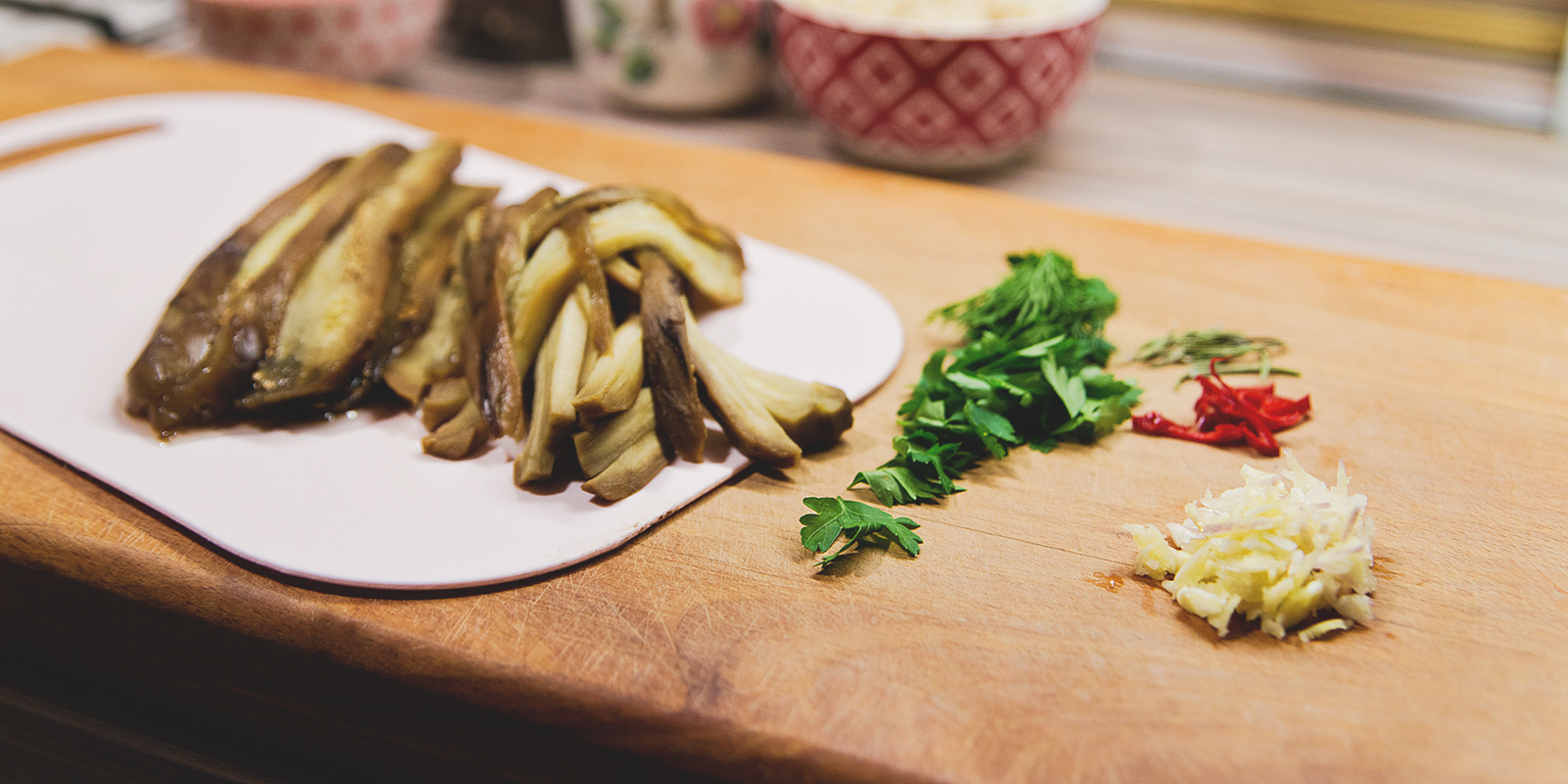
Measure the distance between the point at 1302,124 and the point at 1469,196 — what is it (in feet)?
1.37


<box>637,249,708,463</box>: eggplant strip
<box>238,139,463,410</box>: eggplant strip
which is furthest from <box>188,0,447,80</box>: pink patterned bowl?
<box>637,249,708,463</box>: eggplant strip

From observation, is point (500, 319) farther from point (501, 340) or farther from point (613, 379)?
point (613, 379)

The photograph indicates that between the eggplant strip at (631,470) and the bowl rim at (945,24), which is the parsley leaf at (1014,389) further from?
the bowl rim at (945,24)

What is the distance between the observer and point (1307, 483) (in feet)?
3.84

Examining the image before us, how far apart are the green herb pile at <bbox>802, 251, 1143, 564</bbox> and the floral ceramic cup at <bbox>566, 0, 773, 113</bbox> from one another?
1.11 m

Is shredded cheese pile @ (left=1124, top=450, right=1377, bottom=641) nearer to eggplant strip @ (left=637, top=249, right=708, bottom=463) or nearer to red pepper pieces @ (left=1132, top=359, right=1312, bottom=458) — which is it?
red pepper pieces @ (left=1132, top=359, right=1312, bottom=458)

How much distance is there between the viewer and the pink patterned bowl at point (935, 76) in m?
2.03

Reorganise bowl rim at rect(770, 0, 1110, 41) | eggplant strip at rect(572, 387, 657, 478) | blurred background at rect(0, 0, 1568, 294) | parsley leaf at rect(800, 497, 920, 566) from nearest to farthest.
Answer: parsley leaf at rect(800, 497, 920, 566) < eggplant strip at rect(572, 387, 657, 478) < bowl rim at rect(770, 0, 1110, 41) < blurred background at rect(0, 0, 1568, 294)

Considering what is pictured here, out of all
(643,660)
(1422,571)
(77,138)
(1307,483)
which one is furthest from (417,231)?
(1422,571)

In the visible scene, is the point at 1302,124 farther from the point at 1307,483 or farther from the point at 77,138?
the point at 77,138

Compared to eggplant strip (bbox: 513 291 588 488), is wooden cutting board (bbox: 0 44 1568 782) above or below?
below

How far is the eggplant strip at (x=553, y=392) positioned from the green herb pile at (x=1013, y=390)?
322mm

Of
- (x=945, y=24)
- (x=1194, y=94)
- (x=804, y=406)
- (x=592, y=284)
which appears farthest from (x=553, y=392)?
(x=1194, y=94)

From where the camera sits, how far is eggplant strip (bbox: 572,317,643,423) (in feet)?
4.25
